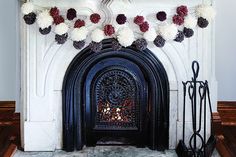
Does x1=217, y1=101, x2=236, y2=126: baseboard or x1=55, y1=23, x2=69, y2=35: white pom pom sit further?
x1=217, y1=101, x2=236, y2=126: baseboard

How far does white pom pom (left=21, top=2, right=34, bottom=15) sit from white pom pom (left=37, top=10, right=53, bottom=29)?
0.08 m

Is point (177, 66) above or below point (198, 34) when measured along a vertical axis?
below

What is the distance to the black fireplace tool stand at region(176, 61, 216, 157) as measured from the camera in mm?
3172

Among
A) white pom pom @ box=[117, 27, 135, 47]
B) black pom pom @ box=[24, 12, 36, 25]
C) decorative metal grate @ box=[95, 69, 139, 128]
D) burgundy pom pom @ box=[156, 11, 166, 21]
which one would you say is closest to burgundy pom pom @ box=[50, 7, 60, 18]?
black pom pom @ box=[24, 12, 36, 25]

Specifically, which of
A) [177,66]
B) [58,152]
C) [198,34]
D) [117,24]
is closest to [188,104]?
[177,66]

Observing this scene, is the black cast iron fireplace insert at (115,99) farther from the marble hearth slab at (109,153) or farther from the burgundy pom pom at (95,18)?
the burgundy pom pom at (95,18)

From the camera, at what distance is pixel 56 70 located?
3.43 m

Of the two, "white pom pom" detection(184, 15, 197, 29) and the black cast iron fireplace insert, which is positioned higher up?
"white pom pom" detection(184, 15, 197, 29)

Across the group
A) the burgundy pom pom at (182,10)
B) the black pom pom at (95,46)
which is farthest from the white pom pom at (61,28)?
the burgundy pom pom at (182,10)

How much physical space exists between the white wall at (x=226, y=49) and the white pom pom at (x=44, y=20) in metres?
1.74

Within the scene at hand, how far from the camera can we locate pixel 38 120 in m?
3.45

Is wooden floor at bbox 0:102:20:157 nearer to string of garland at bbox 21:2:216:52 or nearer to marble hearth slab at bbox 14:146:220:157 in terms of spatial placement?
marble hearth slab at bbox 14:146:220:157

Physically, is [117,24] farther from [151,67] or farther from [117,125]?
[117,125]

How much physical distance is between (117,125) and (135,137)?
0.17 meters
